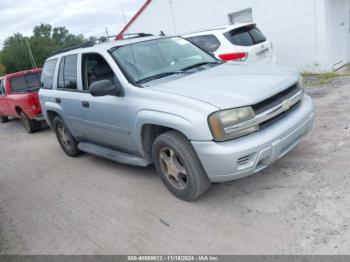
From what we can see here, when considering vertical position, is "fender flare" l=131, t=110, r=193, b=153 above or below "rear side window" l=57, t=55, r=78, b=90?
below

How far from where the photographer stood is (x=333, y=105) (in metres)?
6.20

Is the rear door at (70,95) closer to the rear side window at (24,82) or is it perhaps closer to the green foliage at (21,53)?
the rear side window at (24,82)

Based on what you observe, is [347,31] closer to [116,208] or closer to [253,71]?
[253,71]

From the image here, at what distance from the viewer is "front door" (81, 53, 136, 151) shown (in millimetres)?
4246

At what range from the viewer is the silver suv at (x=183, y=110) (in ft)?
10.7

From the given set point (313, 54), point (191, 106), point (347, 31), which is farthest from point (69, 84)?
point (347, 31)

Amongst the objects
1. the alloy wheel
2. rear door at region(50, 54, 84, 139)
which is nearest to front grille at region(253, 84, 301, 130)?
the alloy wheel

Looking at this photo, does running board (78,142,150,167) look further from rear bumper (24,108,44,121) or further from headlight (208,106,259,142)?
rear bumper (24,108,44,121)

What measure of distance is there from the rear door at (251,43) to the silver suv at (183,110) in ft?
8.91

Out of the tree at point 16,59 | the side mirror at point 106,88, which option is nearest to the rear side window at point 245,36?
the side mirror at point 106,88

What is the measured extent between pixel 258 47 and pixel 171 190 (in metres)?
4.77

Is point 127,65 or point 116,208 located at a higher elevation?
point 127,65

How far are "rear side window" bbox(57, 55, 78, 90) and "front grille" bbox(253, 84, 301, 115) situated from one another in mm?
2984

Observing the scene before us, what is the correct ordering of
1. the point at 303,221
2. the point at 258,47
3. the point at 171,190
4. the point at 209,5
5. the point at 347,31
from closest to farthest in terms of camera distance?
the point at 303,221
the point at 171,190
the point at 258,47
the point at 347,31
the point at 209,5
